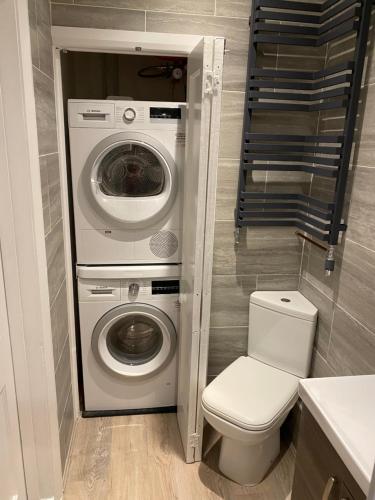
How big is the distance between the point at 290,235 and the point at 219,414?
960mm

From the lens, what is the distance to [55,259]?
1727 millimetres

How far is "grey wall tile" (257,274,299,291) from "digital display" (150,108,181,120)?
93cm

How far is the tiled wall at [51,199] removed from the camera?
1.44 m

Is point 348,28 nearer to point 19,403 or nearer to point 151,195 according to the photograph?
point 151,195

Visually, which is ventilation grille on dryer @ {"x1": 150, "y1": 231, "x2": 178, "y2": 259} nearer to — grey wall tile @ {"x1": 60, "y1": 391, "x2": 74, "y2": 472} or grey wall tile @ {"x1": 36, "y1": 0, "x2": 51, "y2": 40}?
grey wall tile @ {"x1": 60, "y1": 391, "x2": 74, "y2": 472}

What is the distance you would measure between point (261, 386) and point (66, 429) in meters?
0.99

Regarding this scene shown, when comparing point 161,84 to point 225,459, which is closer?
point 225,459

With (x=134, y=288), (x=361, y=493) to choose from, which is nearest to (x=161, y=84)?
(x=134, y=288)

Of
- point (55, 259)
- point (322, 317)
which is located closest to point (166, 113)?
point (55, 259)

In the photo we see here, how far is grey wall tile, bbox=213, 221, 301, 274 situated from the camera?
6.64 feet

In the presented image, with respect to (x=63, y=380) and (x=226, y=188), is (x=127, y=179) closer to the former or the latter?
(x=226, y=188)

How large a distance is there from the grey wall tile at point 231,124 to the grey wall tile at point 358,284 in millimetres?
695

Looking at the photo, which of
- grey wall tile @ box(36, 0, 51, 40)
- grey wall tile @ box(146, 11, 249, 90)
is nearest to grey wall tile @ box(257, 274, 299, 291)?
grey wall tile @ box(146, 11, 249, 90)

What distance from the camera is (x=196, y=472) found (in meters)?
1.92
